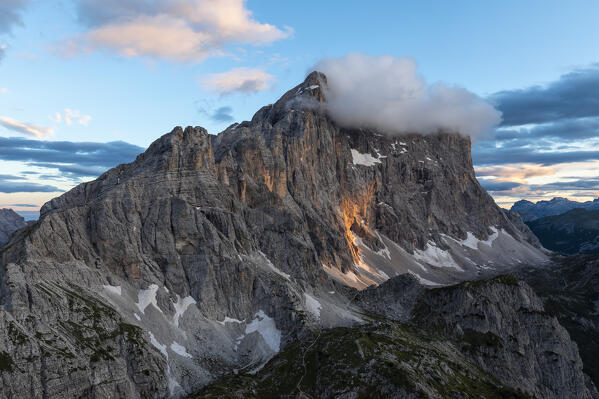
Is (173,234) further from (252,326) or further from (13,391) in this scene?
(13,391)

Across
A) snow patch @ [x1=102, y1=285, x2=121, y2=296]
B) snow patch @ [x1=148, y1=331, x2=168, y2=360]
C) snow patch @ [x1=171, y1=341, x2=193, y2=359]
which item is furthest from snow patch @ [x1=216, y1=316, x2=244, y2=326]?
snow patch @ [x1=102, y1=285, x2=121, y2=296]

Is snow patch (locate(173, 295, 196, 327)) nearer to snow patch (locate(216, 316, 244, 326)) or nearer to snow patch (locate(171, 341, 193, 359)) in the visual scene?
snow patch (locate(171, 341, 193, 359))

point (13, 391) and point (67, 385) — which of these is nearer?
point (13, 391)

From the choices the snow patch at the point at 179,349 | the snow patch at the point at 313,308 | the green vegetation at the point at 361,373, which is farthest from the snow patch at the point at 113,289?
the snow patch at the point at 313,308

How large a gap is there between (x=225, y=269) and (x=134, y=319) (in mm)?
40958

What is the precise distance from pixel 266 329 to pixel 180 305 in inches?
1157

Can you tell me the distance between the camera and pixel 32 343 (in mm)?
115250

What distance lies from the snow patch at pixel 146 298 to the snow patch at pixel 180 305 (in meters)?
5.73

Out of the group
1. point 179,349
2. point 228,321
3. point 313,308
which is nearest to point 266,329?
point 228,321

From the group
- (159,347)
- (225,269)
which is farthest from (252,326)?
(159,347)

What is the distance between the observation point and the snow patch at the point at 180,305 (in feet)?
528

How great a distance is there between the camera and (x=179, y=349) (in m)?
150

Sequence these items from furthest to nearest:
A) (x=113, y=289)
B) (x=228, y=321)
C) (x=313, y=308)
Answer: (x=313, y=308), (x=228, y=321), (x=113, y=289)

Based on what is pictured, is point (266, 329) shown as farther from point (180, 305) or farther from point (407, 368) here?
point (407, 368)
